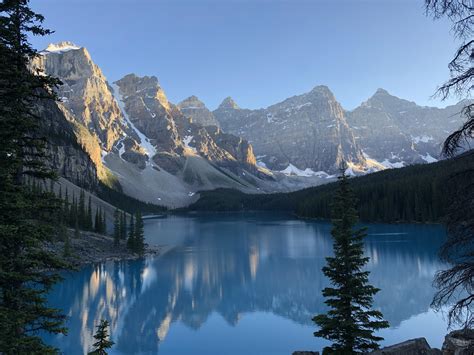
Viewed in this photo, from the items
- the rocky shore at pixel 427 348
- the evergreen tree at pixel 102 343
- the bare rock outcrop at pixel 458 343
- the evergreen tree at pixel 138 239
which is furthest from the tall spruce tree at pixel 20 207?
the evergreen tree at pixel 138 239

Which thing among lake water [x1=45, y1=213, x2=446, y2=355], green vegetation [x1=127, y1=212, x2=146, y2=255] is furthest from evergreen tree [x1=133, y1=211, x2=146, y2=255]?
lake water [x1=45, y1=213, x2=446, y2=355]

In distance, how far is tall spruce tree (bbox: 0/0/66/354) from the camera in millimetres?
11711

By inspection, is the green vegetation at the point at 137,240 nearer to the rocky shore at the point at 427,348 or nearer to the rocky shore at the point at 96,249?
the rocky shore at the point at 96,249

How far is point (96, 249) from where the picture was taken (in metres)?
73.6

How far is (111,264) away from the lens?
219ft

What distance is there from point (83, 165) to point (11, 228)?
196619 millimetres

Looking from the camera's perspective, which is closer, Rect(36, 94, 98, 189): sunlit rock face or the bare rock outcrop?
the bare rock outcrop

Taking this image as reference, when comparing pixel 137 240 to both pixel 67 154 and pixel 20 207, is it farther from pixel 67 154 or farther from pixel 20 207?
pixel 67 154

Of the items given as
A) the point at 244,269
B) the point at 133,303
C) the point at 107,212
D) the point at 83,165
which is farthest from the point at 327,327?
the point at 83,165

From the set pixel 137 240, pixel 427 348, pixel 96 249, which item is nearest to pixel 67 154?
pixel 137 240

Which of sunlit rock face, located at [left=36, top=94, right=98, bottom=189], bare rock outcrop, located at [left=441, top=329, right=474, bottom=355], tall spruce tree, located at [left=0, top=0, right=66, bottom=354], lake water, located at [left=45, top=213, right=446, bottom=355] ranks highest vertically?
sunlit rock face, located at [left=36, top=94, right=98, bottom=189]

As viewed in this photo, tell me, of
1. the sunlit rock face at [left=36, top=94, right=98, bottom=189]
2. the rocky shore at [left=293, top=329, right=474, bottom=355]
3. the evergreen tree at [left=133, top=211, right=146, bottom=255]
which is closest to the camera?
the rocky shore at [left=293, top=329, right=474, bottom=355]

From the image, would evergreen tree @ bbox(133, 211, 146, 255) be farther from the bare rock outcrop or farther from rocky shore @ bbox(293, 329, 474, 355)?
the bare rock outcrop

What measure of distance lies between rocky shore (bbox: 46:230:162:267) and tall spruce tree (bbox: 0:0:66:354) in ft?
172
